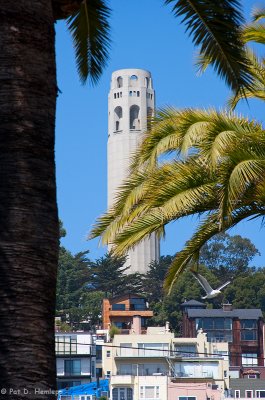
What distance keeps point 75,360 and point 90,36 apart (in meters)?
89.6

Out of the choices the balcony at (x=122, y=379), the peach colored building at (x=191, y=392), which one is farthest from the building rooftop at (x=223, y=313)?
the peach colored building at (x=191, y=392)

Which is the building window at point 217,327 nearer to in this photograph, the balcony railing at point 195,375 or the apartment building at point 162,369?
the apartment building at point 162,369

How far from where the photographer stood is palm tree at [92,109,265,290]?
13906mm

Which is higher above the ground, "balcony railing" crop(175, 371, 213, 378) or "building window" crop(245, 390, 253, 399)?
"balcony railing" crop(175, 371, 213, 378)

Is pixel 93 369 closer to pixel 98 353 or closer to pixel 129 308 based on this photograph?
pixel 98 353

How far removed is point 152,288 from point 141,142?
153994 millimetres

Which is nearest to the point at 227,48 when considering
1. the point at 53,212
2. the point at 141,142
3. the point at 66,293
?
the point at 141,142

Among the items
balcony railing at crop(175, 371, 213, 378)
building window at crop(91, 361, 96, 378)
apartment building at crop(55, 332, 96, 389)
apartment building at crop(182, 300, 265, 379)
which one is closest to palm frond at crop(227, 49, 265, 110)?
balcony railing at crop(175, 371, 213, 378)

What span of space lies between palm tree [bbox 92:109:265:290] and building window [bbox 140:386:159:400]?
75.8 metres

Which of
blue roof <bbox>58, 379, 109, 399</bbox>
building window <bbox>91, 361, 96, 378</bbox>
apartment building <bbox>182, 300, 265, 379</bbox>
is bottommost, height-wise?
blue roof <bbox>58, 379, 109, 399</bbox>

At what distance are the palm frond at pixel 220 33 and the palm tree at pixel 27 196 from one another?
3.37m

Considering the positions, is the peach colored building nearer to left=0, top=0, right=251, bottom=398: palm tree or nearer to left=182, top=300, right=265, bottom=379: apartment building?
left=182, top=300, right=265, bottom=379: apartment building

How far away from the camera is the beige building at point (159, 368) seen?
91.0m

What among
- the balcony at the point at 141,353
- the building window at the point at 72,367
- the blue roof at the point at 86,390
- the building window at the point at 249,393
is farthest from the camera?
the building window at the point at 72,367
